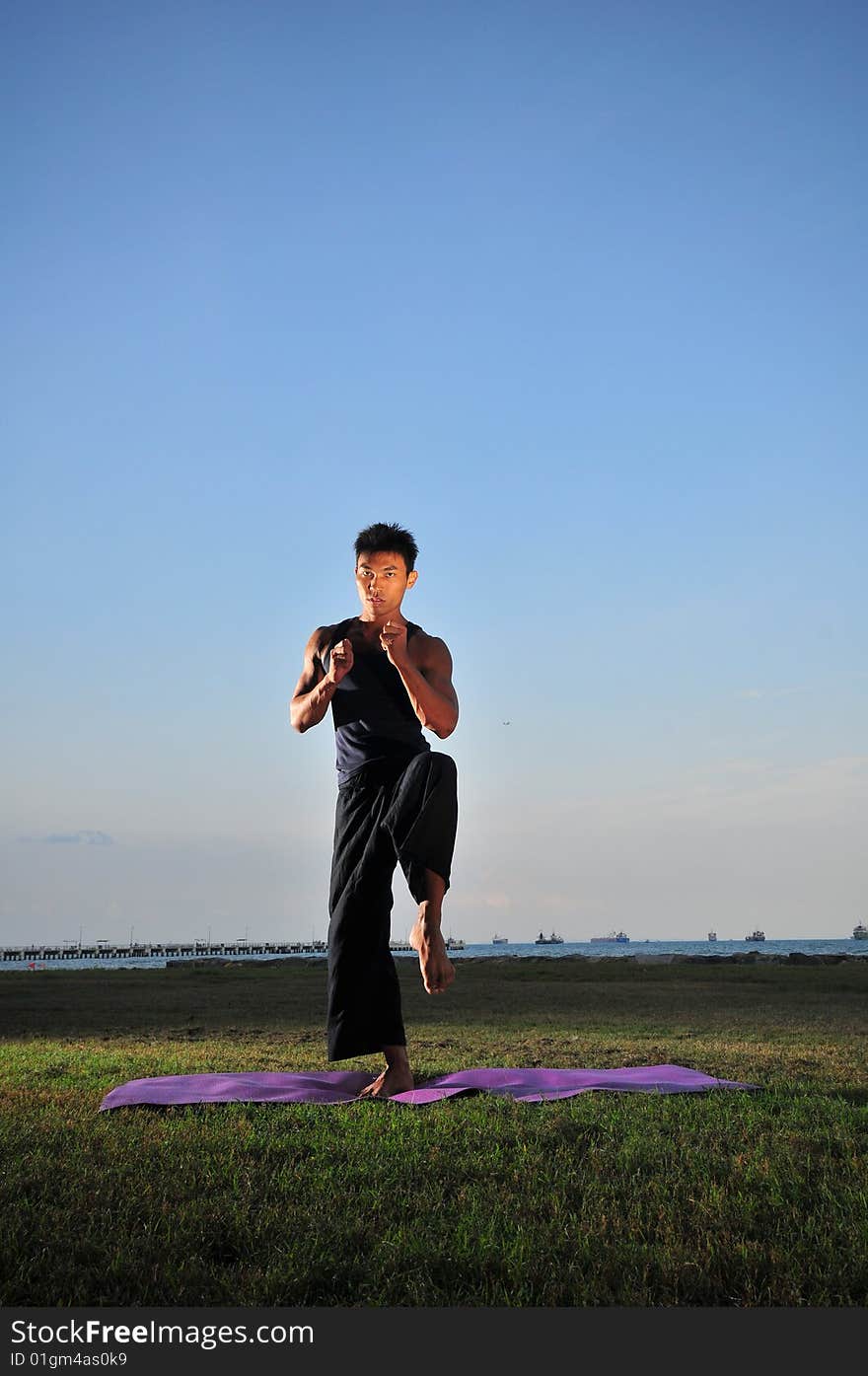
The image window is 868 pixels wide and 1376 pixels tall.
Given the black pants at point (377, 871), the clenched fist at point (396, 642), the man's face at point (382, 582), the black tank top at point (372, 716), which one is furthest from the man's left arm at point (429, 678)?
the man's face at point (382, 582)

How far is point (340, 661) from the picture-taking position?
615 centimetres

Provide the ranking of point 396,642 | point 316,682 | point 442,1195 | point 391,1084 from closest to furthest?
point 442,1195 → point 391,1084 → point 396,642 → point 316,682

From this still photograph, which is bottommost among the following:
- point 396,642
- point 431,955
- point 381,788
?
point 431,955

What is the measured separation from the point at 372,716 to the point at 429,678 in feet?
1.52

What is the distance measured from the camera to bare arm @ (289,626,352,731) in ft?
20.2

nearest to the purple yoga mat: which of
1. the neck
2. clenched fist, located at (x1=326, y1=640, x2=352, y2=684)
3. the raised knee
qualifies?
the raised knee

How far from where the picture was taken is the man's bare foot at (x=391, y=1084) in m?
5.82

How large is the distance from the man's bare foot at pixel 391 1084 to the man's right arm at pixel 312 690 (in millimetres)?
2216

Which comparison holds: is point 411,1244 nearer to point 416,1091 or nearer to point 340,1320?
point 340,1320

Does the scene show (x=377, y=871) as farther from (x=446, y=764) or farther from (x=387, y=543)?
(x=387, y=543)

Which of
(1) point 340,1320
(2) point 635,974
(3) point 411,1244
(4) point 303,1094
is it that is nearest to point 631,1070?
(4) point 303,1094

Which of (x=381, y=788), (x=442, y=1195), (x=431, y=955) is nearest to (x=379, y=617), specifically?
(x=381, y=788)

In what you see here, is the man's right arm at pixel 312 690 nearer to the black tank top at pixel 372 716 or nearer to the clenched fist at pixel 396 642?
the black tank top at pixel 372 716

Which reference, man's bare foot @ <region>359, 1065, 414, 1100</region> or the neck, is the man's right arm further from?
man's bare foot @ <region>359, 1065, 414, 1100</region>
